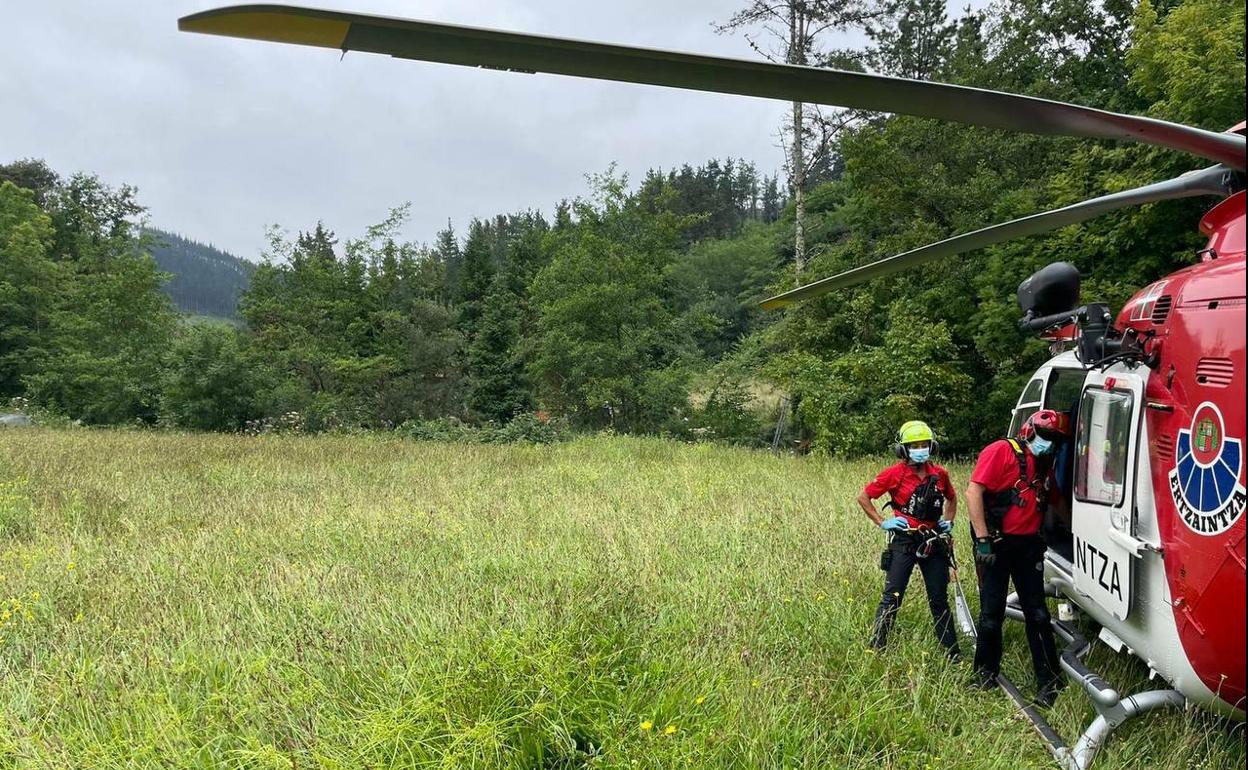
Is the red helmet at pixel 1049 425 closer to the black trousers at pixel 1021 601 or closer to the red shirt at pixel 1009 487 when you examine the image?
the red shirt at pixel 1009 487

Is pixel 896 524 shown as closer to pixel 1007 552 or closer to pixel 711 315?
pixel 1007 552

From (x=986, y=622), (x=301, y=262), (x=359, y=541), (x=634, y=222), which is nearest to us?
(x=986, y=622)

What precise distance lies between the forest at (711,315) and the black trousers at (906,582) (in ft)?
29.5

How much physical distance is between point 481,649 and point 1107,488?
132 inches

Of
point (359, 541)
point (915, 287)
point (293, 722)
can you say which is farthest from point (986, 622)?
point (915, 287)

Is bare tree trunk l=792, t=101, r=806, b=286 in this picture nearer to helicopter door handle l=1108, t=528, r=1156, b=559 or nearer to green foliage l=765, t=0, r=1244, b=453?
green foliage l=765, t=0, r=1244, b=453

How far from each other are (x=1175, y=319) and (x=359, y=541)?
241 inches

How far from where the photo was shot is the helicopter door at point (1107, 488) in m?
2.95

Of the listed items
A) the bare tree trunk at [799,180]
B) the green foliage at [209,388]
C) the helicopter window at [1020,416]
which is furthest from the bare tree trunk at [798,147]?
the green foliage at [209,388]

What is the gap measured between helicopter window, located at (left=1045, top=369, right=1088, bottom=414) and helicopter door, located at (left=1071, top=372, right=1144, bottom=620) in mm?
493

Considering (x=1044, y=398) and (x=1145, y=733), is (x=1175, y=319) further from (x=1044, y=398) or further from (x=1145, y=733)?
(x=1145, y=733)

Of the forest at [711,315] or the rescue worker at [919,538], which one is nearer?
the rescue worker at [919,538]

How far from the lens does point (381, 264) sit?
79.7 feet

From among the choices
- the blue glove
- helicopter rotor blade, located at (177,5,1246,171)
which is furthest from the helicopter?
the blue glove
